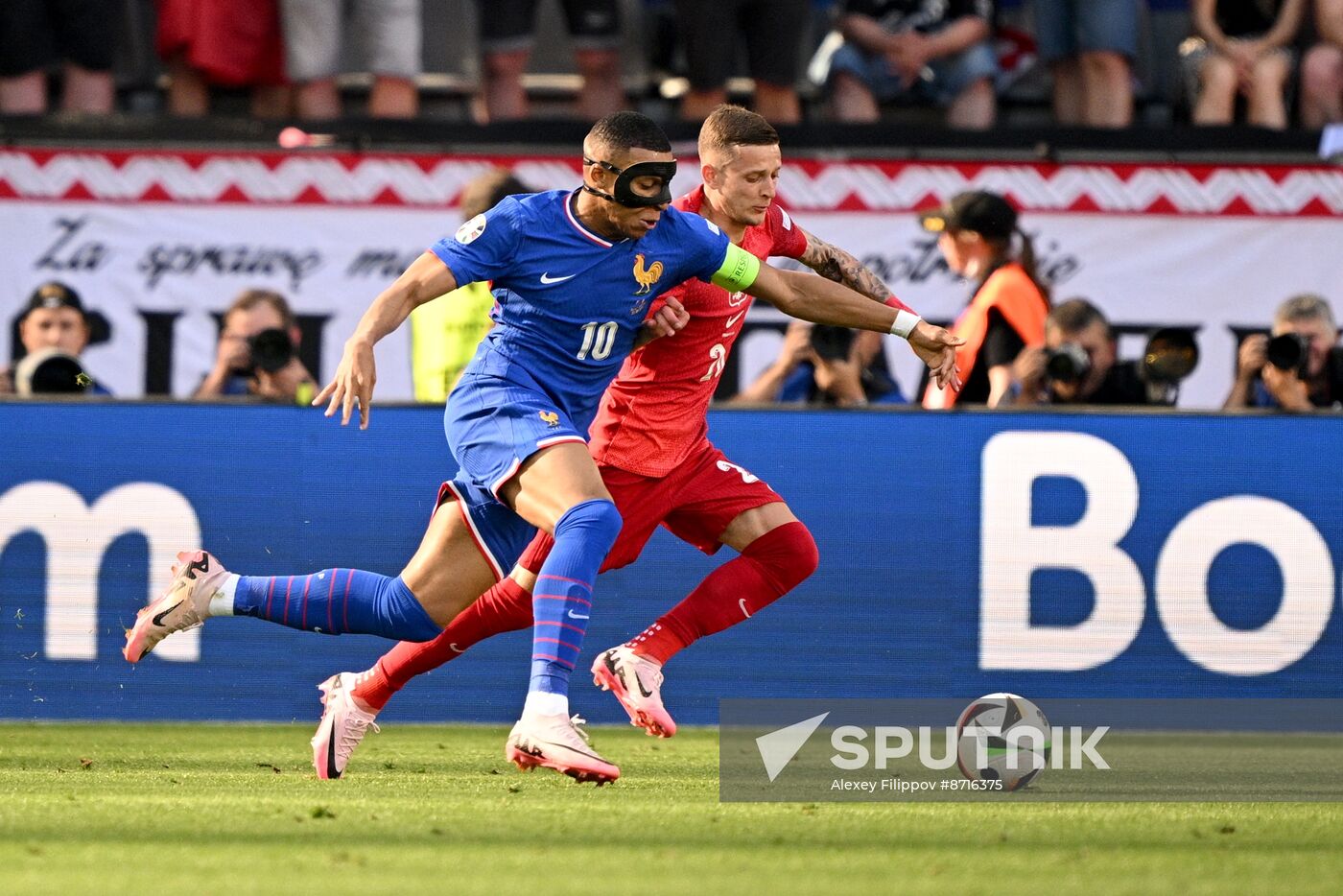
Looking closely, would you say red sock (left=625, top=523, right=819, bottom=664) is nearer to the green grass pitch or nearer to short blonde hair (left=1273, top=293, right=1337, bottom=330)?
the green grass pitch

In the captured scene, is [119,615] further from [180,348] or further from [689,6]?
[689,6]

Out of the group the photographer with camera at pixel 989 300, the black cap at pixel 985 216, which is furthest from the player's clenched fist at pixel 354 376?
the black cap at pixel 985 216

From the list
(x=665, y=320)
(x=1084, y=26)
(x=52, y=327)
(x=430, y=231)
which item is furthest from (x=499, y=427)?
(x=1084, y=26)

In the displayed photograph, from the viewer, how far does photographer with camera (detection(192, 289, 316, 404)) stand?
29.4 feet

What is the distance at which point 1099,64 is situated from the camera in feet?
39.9

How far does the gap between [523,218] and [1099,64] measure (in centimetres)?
694

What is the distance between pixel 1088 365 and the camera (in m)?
9.09

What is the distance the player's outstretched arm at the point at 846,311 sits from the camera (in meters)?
6.32

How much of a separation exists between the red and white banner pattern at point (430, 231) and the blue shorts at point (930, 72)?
699 millimetres

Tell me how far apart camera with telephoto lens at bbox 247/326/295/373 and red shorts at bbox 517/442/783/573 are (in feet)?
8.42

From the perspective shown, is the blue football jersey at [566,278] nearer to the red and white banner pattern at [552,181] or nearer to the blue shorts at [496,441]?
the blue shorts at [496,441]

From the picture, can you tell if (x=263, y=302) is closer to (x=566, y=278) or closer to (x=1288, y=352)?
(x=566, y=278)

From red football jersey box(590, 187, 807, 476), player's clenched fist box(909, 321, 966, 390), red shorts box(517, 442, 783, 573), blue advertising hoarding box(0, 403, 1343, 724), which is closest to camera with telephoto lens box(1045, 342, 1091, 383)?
blue advertising hoarding box(0, 403, 1343, 724)

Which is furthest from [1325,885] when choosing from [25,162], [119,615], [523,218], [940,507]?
[25,162]
